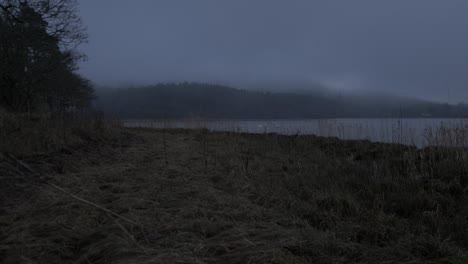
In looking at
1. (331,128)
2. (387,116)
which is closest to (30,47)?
(331,128)

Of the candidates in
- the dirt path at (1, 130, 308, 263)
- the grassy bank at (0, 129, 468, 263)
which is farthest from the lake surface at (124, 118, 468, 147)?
the dirt path at (1, 130, 308, 263)

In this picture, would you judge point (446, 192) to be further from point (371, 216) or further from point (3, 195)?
point (3, 195)

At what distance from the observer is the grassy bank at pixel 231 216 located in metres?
2.16

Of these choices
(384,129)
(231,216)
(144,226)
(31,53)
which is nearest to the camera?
(144,226)

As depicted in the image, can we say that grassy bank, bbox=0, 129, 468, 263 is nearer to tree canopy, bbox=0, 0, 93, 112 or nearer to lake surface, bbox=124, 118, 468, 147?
lake surface, bbox=124, 118, 468, 147

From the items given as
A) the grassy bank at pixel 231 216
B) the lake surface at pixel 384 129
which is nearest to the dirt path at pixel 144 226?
the grassy bank at pixel 231 216

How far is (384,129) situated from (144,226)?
28.7 feet

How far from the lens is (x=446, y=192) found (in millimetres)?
4391

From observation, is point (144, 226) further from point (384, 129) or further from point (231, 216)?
point (384, 129)

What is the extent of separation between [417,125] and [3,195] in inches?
378

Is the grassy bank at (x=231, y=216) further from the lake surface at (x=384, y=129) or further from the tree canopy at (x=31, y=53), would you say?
the tree canopy at (x=31, y=53)

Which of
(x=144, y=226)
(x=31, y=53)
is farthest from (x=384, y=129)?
(x=31, y=53)

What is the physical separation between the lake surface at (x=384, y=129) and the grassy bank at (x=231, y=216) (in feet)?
5.64

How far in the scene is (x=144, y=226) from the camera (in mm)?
2551
